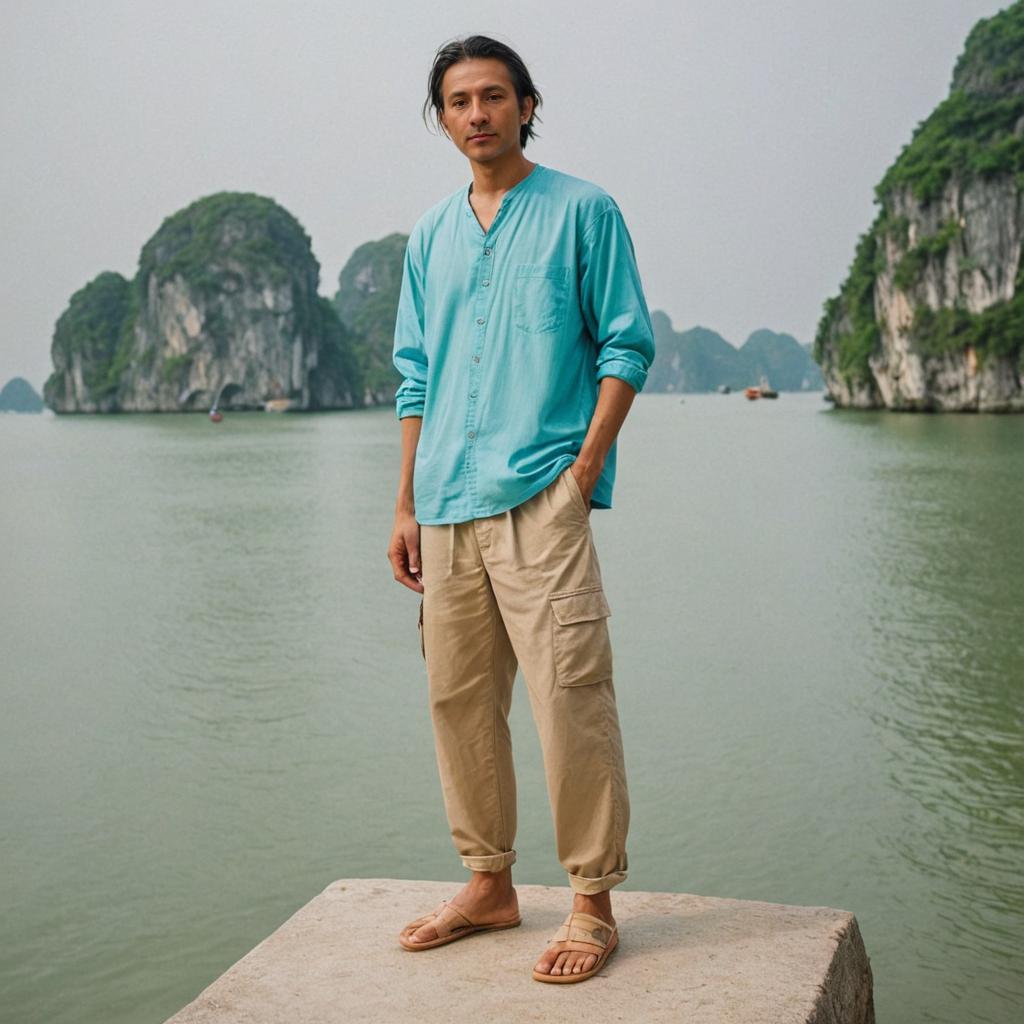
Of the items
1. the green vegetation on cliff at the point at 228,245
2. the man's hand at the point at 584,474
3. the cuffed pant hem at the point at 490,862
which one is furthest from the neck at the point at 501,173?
the green vegetation on cliff at the point at 228,245

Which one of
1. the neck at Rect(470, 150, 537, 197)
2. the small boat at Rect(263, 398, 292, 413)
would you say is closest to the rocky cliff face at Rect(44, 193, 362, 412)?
the small boat at Rect(263, 398, 292, 413)

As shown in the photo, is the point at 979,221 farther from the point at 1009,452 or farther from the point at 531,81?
the point at 531,81

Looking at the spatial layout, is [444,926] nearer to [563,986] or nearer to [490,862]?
[490,862]

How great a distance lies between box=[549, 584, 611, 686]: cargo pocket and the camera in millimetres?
2016

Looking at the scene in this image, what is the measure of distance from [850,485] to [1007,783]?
1155 cm

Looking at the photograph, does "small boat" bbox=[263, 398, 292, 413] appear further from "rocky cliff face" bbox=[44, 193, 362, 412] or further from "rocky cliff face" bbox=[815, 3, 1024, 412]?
"rocky cliff face" bbox=[815, 3, 1024, 412]

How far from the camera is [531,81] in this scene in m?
2.14

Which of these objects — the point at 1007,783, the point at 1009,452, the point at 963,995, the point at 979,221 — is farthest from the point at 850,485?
the point at 979,221

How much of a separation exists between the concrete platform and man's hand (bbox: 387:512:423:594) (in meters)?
0.68

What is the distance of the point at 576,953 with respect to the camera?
79.5 inches

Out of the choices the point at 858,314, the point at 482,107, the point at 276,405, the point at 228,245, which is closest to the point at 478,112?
the point at 482,107

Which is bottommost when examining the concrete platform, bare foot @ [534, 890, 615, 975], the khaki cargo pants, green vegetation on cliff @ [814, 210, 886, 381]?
the concrete platform

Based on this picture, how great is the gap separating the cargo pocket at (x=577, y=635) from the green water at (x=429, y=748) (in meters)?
1.31

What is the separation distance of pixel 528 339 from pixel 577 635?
522 millimetres
